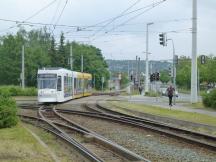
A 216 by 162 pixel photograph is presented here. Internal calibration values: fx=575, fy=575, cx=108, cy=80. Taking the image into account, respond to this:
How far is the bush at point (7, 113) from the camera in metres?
24.8

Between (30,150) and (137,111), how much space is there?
2361 cm

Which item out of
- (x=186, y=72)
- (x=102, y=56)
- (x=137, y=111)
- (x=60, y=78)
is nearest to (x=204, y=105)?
(x=137, y=111)

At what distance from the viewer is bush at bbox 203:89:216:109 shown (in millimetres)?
42406

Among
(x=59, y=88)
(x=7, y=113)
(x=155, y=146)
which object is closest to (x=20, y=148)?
(x=155, y=146)

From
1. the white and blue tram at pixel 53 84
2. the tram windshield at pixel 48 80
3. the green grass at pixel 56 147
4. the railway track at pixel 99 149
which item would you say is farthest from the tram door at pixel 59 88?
the railway track at pixel 99 149

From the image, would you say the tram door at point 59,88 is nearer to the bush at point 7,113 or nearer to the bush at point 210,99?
the bush at point 210,99

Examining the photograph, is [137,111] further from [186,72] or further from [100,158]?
[186,72]

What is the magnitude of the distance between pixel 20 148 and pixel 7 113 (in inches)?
321

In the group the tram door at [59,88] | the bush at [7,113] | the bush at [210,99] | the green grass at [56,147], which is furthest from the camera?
the tram door at [59,88]

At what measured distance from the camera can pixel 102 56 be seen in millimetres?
185000

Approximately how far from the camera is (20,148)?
56.0ft

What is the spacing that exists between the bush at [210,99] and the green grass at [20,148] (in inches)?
885

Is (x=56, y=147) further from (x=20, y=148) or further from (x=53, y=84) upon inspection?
(x=53, y=84)

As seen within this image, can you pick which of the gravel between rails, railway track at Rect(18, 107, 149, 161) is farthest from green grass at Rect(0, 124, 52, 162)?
the gravel between rails
